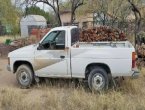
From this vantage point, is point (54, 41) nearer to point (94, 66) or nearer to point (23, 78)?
point (94, 66)

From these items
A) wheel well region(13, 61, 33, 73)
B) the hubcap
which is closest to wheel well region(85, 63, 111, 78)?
wheel well region(13, 61, 33, 73)

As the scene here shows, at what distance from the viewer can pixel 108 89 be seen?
1061 centimetres

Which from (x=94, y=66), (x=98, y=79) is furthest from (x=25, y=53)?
(x=98, y=79)

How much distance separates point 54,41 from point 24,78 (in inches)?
68.0

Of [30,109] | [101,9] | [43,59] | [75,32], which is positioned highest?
[101,9]

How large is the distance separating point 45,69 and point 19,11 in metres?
14.1

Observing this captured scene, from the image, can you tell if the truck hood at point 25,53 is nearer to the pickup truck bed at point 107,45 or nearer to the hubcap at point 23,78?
the hubcap at point 23,78

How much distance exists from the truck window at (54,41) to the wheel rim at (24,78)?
120 cm

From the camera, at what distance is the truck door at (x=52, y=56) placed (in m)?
11.0

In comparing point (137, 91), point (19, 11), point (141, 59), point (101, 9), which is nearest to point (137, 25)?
point (141, 59)

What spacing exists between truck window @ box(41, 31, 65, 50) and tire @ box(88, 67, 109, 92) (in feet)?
4.28

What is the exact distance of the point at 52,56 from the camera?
438 inches

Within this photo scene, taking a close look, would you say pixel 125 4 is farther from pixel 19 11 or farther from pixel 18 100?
pixel 18 100

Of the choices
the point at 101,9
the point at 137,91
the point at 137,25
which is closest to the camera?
the point at 137,91
